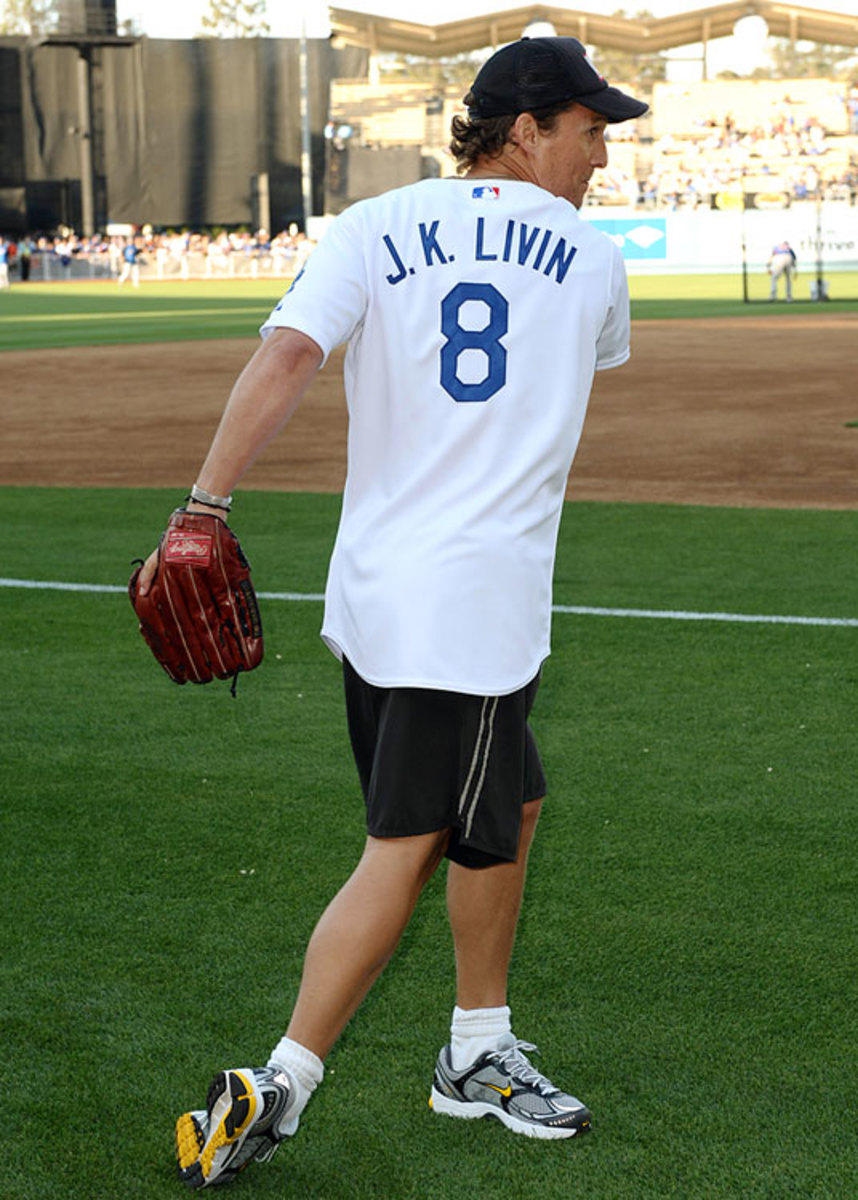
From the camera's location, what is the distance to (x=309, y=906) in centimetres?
399

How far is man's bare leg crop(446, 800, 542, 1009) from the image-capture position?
2.96 metres

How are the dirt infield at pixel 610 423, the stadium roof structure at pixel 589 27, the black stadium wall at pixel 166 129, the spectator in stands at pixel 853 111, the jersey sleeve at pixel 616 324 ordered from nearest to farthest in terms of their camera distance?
the jersey sleeve at pixel 616 324
the dirt infield at pixel 610 423
the spectator in stands at pixel 853 111
the black stadium wall at pixel 166 129
the stadium roof structure at pixel 589 27

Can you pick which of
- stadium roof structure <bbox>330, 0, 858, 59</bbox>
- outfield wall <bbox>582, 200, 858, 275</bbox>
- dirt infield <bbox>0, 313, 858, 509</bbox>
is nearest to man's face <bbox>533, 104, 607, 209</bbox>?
dirt infield <bbox>0, 313, 858, 509</bbox>

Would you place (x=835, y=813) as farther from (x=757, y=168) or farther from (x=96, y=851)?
(x=757, y=168)

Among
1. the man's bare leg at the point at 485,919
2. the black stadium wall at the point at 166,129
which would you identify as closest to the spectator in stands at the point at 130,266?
the black stadium wall at the point at 166,129

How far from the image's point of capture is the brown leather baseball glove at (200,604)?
268 cm

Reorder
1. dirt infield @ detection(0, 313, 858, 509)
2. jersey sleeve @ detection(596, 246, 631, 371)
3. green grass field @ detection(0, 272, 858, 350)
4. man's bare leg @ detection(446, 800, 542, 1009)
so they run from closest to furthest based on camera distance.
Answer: jersey sleeve @ detection(596, 246, 631, 371) < man's bare leg @ detection(446, 800, 542, 1009) < dirt infield @ detection(0, 313, 858, 509) < green grass field @ detection(0, 272, 858, 350)

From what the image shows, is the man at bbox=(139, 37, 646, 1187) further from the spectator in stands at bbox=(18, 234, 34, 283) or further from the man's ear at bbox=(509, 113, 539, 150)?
the spectator in stands at bbox=(18, 234, 34, 283)

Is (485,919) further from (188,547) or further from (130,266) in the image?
(130,266)

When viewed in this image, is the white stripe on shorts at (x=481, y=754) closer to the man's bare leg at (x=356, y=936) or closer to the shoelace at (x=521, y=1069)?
the man's bare leg at (x=356, y=936)

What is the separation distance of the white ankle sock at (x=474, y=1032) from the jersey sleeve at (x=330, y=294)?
131cm

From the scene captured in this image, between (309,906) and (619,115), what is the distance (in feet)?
6.94

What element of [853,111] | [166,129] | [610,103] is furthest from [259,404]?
[166,129]

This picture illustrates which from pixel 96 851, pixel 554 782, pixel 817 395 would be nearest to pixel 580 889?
pixel 554 782
